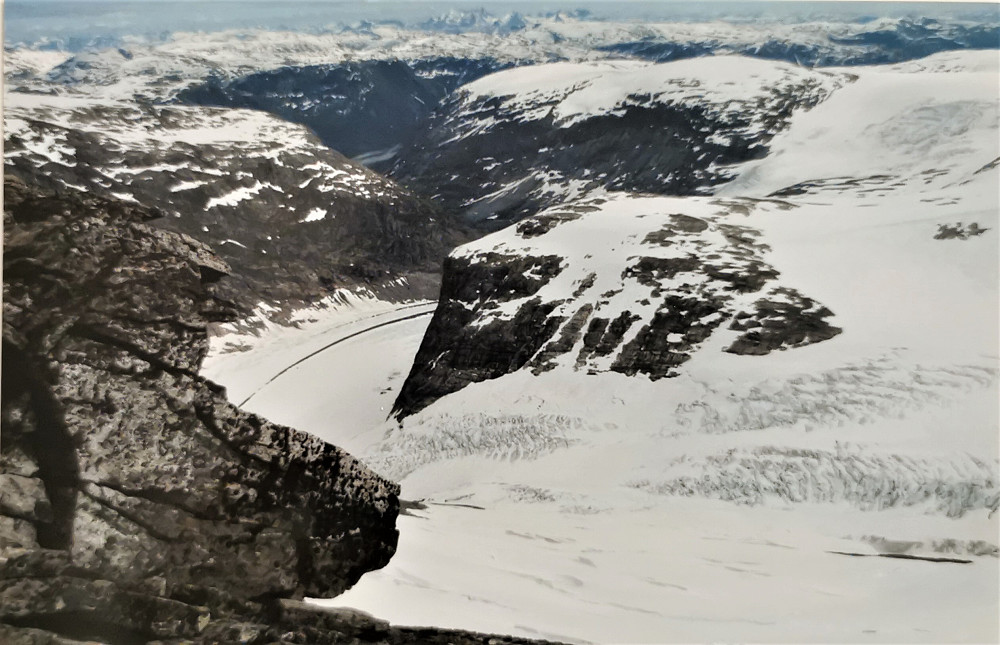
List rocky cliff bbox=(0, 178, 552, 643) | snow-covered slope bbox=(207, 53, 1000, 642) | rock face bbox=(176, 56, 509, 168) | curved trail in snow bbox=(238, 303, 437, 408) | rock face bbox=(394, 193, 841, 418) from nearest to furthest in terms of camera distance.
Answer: rocky cliff bbox=(0, 178, 552, 643)
snow-covered slope bbox=(207, 53, 1000, 642)
curved trail in snow bbox=(238, 303, 437, 408)
rock face bbox=(394, 193, 841, 418)
rock face bbox=(176, 56, 509, 168)

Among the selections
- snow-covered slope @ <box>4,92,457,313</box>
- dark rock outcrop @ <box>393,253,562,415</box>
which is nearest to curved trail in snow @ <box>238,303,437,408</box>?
snow-covered slope @ <box>4,92,457,313</box>

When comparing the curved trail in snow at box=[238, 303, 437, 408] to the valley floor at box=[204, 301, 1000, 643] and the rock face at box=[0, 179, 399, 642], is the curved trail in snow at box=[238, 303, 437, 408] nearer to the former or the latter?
the valley floor at box=[204, 301, 1000, 643]

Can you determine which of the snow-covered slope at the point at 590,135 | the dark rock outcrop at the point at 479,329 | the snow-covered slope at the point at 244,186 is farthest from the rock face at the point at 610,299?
the snow-covered slope at the point at 590,135

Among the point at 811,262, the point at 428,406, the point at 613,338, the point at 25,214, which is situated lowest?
the point at 428,406

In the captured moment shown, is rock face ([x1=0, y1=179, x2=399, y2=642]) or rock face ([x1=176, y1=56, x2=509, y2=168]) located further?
rock face ([x1=176, y1=56, x2=509, y2=168])

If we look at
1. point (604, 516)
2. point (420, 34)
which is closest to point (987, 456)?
point (604, 516)

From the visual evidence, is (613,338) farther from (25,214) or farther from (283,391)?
(25,214)

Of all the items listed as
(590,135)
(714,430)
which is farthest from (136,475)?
(590,135)
